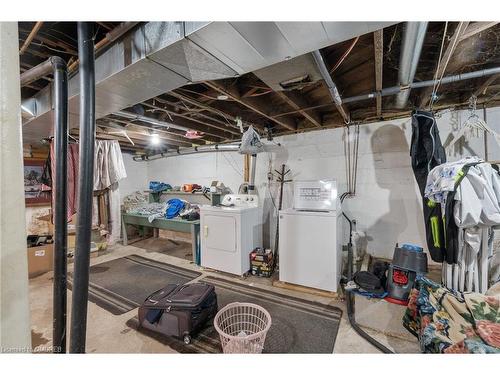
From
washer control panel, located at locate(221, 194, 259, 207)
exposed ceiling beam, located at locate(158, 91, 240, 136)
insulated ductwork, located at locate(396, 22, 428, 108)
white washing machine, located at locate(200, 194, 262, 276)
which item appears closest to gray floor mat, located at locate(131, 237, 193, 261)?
white washing machine, located at locate(200, 194, 262, 276)

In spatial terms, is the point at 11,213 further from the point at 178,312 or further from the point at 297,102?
the point at 297,102

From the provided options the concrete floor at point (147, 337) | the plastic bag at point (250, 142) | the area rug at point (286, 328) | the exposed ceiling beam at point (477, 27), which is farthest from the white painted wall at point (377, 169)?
the exposed ceiling beam at point (477, 27)

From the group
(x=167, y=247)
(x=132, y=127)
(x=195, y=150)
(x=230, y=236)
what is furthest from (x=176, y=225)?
(x=132, y=127)

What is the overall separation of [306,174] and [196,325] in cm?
259

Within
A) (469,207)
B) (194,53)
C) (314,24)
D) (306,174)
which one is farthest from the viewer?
(306,174)

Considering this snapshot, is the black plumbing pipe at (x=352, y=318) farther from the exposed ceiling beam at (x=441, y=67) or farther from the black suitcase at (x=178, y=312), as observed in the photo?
the exposed ceiling beam at (x=441, y=67)

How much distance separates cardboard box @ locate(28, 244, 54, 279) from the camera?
314 centimetres

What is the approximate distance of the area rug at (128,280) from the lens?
249 cm

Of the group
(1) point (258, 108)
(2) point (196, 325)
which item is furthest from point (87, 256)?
(1) point (258, 108)

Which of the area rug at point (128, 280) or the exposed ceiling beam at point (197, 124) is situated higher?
the exposed ceiling beam at point (197, 124)

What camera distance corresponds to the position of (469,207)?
146 cm

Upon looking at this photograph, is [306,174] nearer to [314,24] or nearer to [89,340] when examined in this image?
[314,24]

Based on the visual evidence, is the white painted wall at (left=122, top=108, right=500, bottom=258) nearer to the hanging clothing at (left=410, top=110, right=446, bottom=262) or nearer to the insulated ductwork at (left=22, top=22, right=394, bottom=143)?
the hanging clothing at (left=410, top=110, right=446, bottom=262)

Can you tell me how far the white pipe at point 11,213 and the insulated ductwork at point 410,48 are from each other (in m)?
1.69
